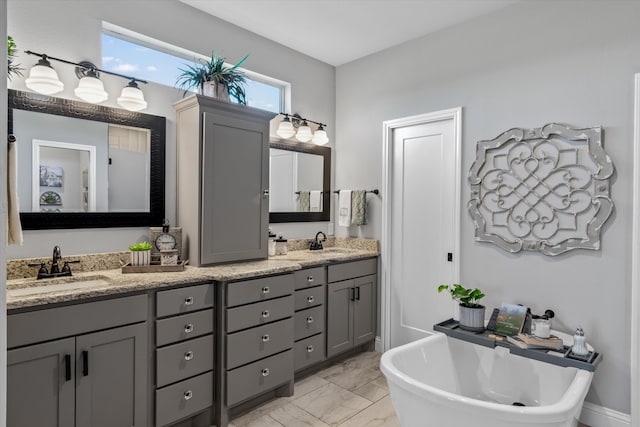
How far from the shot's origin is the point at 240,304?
2.47 m

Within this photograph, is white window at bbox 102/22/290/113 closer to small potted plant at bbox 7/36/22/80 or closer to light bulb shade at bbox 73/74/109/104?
light bulb shade at bbox 73/74/109/104

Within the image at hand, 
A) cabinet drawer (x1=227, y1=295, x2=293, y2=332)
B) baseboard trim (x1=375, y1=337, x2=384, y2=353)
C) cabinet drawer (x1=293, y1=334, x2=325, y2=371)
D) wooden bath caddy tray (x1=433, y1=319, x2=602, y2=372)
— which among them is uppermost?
cabinet drawer (x1=227, y1=295, x2=293, y2=332)

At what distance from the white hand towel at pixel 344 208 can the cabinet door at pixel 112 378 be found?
2202 mm

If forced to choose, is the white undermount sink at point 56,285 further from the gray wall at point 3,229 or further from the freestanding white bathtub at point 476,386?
the freestanding white bathtub at point 476,386

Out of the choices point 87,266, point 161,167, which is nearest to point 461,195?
point 161,167

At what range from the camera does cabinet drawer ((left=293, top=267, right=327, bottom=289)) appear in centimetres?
297

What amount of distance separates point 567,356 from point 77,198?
10.2 feet

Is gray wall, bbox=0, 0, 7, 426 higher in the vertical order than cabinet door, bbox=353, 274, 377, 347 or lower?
higher

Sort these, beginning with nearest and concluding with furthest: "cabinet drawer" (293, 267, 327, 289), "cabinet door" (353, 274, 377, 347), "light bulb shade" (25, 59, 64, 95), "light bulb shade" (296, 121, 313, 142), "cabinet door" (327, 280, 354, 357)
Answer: "light bulb shade" (25, 59, 64, 95) < "cabinet drawer" (293, 267, 327, 289) < "cabinet door" (327, 280, 354, 357) < "cabinet door" (353, 274, 377, 347) < "light bulb shade" (296, 121, 313, 142)

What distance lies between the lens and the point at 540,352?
7.23ft

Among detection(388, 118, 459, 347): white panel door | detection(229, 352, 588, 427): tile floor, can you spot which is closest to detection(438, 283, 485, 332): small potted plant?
detection(388, 118, 459, 347): white panel door

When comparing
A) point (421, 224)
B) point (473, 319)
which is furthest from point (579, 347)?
point (421, 224)

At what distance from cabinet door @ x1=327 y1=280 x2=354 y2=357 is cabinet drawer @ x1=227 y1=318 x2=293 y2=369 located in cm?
55

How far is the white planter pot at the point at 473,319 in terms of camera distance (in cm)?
253
